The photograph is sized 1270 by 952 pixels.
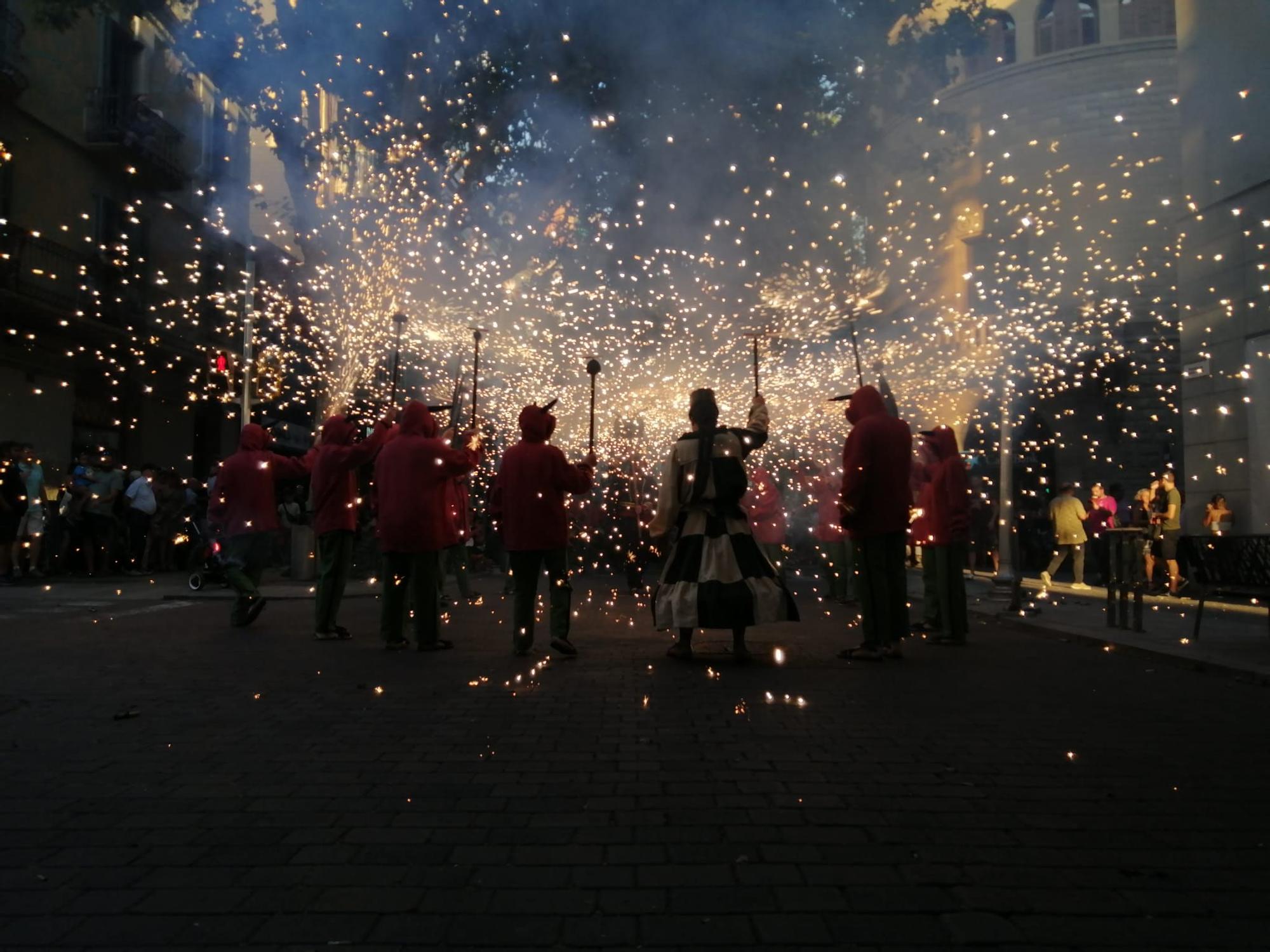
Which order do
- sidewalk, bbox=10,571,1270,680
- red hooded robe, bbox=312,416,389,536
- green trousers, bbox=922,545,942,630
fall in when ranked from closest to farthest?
sidewalk, bbox=10,571,1270,680, red hooded robe, bbox=312,416,389,536, green trousers, bbox=922,545,942,630

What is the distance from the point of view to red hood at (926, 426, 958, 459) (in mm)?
8281

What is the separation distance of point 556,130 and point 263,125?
14.5 ft

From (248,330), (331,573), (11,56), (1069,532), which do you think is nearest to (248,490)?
(331,573)

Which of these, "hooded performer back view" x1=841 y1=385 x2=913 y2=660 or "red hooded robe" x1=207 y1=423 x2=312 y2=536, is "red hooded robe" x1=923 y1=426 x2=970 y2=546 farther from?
"red hooded robe" x1=207 y1=423 x2=312 y2=536

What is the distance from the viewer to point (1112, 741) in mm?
4484

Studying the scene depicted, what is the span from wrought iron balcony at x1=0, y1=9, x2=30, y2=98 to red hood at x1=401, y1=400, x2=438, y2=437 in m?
13.2

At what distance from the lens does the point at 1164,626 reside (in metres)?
9.15

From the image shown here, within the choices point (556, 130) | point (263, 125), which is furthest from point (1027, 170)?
point (263, 125)

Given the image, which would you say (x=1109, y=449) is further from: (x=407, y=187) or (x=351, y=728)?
(x=351, y=728)

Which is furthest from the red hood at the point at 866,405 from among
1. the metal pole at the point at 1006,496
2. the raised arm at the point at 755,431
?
the metal pole at the point at 1006,496

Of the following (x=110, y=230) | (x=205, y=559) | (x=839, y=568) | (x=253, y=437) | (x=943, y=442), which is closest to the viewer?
(x=943, y=442)

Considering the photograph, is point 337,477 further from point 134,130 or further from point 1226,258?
point 134,130

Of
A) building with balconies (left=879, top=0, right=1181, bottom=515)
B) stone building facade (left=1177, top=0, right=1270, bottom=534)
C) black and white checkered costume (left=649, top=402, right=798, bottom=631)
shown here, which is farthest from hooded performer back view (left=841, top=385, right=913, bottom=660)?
building with balconies (left=879, top=0, right=1181, bottom=515)

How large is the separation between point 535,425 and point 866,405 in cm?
230
